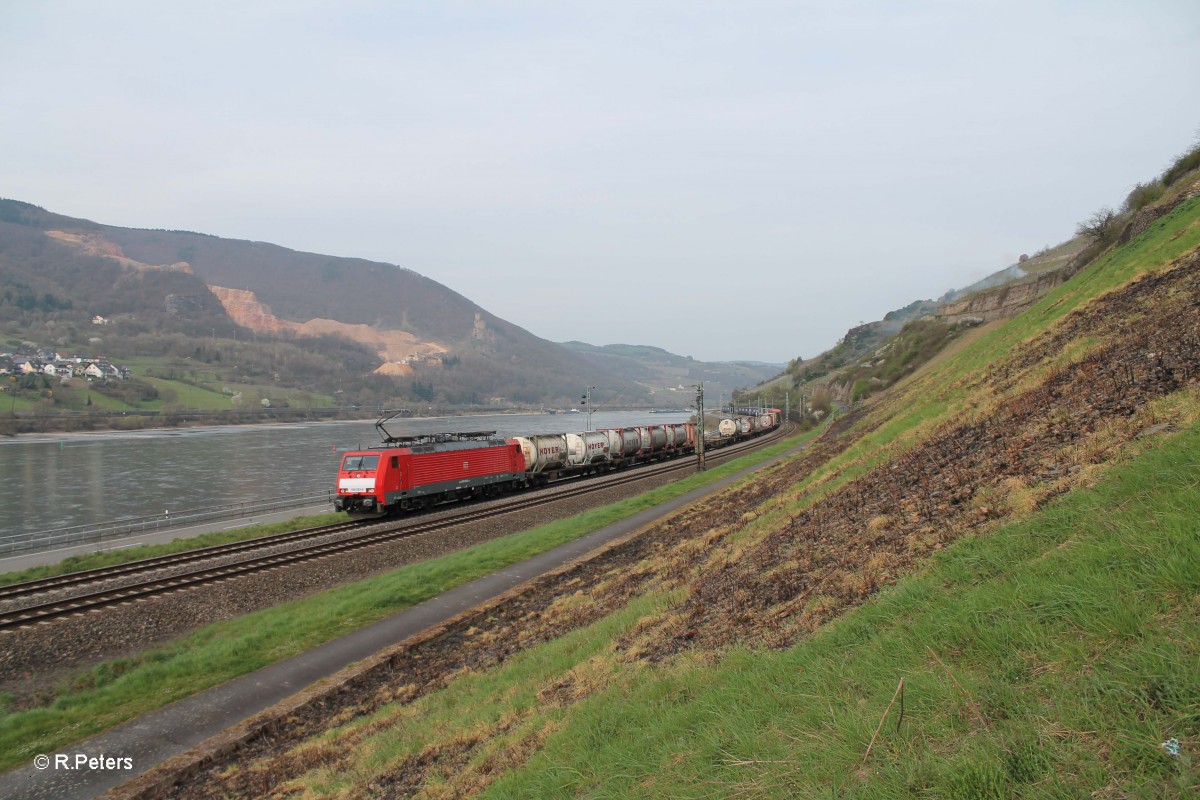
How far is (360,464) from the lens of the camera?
30.9 metres

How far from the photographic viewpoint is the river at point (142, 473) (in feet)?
147

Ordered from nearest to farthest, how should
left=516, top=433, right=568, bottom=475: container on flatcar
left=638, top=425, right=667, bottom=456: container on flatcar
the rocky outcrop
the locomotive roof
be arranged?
the locomotive roof < left=516, top=433, right=568, bottom=475: container on flatcar < the rocky outcrop < left=638, top=425, right=667, bottom=456: container on flatcar

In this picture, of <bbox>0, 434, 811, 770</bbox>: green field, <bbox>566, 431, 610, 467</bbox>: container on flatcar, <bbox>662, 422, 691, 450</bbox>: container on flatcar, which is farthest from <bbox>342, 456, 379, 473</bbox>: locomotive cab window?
<bbox>662, 422, 691, 450</bbox>: container on flatcar

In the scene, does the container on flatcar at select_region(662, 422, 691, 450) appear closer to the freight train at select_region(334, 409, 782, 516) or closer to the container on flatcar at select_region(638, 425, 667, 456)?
the container on flatcar at select_region(638, 425, 667, 456)

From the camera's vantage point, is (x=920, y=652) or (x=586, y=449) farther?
(x=586, y=449)

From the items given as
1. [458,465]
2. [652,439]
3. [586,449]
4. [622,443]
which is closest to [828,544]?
[458,465]

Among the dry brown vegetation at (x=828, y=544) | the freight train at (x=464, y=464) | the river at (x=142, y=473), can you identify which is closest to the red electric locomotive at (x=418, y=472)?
the freight train at (x=464, y=464)

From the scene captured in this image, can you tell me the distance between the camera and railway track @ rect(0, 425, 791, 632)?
17016 mm

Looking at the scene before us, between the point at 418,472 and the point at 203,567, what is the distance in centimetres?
1168

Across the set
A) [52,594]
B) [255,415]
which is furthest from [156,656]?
[255,415]

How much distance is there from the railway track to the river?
2065 centimetres

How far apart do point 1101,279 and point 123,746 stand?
77.5 ft

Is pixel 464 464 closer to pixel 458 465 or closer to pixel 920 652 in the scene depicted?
pixel 458 465

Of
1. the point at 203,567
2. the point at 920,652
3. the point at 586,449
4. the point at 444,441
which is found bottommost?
the point at 203,567
